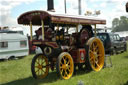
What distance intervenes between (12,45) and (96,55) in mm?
10575

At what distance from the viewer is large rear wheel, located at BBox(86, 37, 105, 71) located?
26.6ft

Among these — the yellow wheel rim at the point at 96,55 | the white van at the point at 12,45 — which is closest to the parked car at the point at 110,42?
the yellow wheel rim at the point at 96,55

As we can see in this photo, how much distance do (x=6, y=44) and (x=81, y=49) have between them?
34.5 feet

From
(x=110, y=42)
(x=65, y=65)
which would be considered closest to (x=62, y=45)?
(x=65, y=65)

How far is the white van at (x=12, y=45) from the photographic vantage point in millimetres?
16750

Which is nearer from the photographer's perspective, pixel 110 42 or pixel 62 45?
pixel 62 45

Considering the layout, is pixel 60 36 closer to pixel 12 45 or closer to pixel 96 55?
pixel 96 55

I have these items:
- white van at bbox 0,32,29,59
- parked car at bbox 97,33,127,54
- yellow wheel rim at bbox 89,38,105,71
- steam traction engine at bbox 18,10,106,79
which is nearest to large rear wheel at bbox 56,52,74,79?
steam traction engine at bbox 18,10,106,79

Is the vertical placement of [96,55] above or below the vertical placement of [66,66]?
above


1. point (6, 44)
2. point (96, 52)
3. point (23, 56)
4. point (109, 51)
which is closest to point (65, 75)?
point (96, 52)

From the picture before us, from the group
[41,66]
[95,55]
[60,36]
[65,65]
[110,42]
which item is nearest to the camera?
[65,65]

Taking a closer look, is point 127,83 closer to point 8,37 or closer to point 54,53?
point 54,53

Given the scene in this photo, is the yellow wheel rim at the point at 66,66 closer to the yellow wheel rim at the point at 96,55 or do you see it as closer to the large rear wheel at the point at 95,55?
the large rear wheel at the point at 95,55

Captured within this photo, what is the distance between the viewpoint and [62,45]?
7.93m
